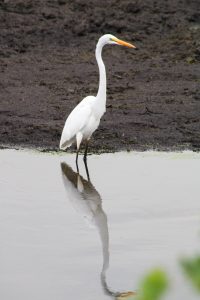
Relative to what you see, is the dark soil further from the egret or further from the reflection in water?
the reflection in water

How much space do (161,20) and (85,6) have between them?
5.97 feet

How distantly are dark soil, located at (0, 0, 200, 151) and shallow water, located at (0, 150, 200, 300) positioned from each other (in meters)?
1.16

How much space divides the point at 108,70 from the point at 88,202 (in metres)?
7.16

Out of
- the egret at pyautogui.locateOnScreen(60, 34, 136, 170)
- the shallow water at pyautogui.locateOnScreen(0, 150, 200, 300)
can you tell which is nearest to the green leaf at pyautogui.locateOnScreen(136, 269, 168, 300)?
the shallow water at pyautogui.locateOnScreen(0, 150, 200, 300)

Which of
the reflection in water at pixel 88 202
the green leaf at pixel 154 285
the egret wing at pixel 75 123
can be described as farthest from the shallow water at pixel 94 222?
the green leaf at pixel 154 285

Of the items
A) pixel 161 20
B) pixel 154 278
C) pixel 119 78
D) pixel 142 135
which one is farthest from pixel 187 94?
pixel 154 278

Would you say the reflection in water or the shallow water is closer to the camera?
the shallow water

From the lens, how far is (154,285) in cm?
72

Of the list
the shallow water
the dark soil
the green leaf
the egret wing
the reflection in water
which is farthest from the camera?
the dark soil

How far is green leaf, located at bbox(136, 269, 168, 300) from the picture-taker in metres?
0.72

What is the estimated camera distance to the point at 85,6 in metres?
17.1

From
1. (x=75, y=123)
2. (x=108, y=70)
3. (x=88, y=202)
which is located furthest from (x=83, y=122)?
(x=108, y=70)

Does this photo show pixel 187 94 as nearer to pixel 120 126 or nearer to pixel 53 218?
pixel 120 126

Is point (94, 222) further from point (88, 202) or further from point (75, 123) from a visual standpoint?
point (75, 123)
